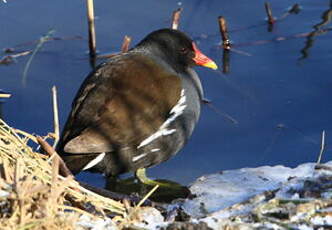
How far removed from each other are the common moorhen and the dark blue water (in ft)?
0.69

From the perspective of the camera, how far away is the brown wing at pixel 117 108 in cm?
428

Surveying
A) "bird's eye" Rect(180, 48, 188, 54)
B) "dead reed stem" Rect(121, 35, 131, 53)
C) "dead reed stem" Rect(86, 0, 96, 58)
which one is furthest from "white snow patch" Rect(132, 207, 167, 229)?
"dead reed stem" Rect(86, 0, 96, 58)

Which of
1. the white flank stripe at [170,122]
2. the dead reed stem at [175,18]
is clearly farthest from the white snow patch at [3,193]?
the dead reed stem at [175,18]

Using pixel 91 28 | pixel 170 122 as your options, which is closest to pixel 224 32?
pixel 91 28

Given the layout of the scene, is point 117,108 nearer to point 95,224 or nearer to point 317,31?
point 95,224

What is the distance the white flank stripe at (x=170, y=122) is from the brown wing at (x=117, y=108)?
4 cm

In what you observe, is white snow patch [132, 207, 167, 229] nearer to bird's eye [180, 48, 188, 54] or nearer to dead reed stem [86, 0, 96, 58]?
bird's eye [180, 48, 188, 54]

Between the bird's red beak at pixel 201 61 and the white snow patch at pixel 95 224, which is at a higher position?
the white snow patch at pixel 95 224

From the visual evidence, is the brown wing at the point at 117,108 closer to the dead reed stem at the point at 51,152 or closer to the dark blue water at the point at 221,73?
the dark blue water at the point at 221,73

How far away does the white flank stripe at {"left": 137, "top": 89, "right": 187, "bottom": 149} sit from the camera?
4496 mm

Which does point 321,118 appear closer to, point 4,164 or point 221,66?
point 221,66

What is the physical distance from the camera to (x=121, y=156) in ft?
14.7

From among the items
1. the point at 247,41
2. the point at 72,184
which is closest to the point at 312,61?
the point at 247,41

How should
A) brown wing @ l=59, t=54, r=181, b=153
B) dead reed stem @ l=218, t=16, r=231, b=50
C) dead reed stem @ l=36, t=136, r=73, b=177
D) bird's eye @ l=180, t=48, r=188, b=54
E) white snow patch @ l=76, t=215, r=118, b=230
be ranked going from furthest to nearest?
dead reed stem @ l=218, t=16, r=231, b=50, bird's eye @ l=180, t=48, r=188, b=54, brown wing @ l=59, t=54, r=181, b=153, dead reed stem @ l=36, t=136, r=73, b=177, white snow patch @ l=76, t=215, r=118, b=230
